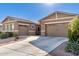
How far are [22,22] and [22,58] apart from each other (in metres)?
4.97

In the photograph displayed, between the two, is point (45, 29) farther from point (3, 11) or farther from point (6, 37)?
point (3, 11)

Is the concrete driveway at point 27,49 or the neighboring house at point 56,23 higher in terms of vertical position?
the neighboring house at point 56,23

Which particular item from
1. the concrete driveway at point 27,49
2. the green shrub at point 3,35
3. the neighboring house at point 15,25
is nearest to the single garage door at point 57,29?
the concrete driveway at point 27,49

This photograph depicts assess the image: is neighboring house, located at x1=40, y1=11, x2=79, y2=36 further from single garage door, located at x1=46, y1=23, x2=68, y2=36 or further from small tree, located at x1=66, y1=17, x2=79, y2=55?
small tree, located at x1=66, y1=17, x2=79, y2=55

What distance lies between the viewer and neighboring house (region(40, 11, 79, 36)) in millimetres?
10562

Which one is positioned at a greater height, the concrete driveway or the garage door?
the garage door

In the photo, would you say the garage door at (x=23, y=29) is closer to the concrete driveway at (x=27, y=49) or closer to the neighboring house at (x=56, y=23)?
the concrete driveway at (x=27, y=49)

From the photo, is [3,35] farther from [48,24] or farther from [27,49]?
[48,24]

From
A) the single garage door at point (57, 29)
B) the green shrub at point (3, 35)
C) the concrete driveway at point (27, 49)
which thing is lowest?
the concrete driveway at point (27, 49)

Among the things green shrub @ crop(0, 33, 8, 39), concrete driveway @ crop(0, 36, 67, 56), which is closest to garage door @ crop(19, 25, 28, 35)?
concrete driveway @ crop(0, 36, 67, 56)

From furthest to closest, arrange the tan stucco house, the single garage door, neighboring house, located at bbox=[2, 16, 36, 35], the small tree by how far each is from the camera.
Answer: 1. the single garage door
2. the tan stucco house
3. neighboring house, located at bbox=[2, 16, 36, 35]
4. the small tree

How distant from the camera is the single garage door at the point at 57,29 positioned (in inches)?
410

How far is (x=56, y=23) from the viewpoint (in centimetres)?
1149

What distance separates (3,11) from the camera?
29.3 ft
